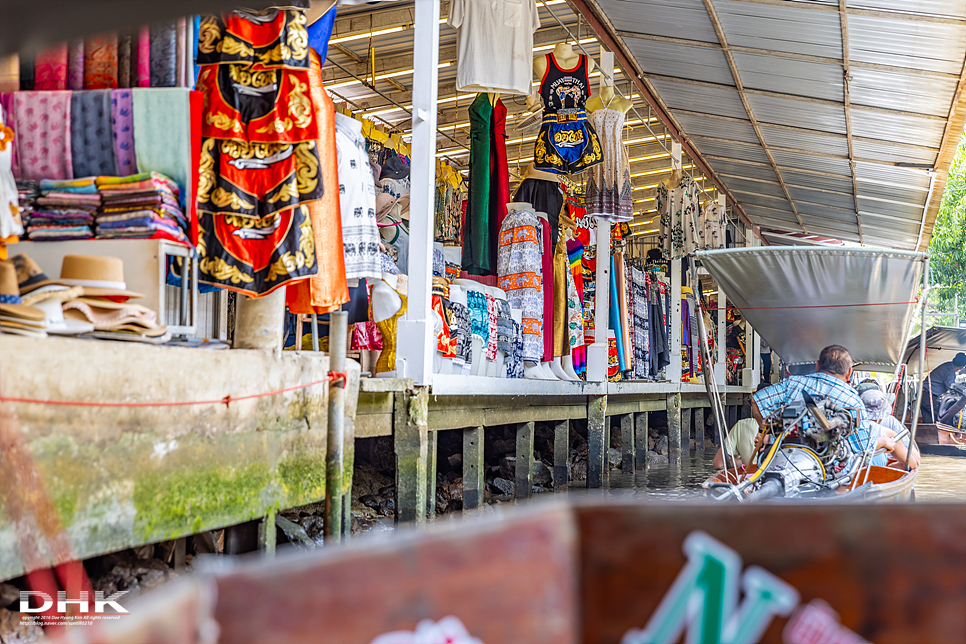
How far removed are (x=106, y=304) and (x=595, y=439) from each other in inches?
261

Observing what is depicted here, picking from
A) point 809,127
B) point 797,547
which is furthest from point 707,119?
point 797,547

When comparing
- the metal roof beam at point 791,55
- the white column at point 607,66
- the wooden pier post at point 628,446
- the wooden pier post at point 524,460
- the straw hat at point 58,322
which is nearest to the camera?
the straw hat at point 58,322

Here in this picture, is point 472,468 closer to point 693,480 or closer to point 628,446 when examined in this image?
point 693,480

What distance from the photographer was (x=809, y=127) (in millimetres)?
8961

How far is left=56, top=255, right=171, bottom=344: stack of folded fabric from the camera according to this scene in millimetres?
2840

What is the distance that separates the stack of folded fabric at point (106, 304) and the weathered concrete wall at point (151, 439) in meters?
0.14

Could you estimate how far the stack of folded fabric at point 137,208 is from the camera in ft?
11.1

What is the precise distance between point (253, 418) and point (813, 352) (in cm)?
613

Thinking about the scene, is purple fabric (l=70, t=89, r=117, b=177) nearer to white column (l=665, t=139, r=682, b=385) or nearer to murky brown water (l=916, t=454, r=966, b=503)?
murky brown water (l=916, t=454, r=966, b=503)

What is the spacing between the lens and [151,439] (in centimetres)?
287

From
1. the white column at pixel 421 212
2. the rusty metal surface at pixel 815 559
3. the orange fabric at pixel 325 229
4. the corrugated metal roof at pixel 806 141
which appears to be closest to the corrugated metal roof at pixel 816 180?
the corrugated metal roof at pixel 806 141

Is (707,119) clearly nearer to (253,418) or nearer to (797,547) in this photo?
(253,418)

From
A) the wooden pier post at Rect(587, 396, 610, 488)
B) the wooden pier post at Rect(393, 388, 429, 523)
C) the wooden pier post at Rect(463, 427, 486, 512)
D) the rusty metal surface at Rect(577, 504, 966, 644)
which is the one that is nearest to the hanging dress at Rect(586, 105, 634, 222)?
the wooden pier post at Rect(587, 396, 610, 488)

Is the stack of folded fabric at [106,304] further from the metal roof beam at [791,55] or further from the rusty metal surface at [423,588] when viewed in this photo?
the metal roof beam at [791,55]
